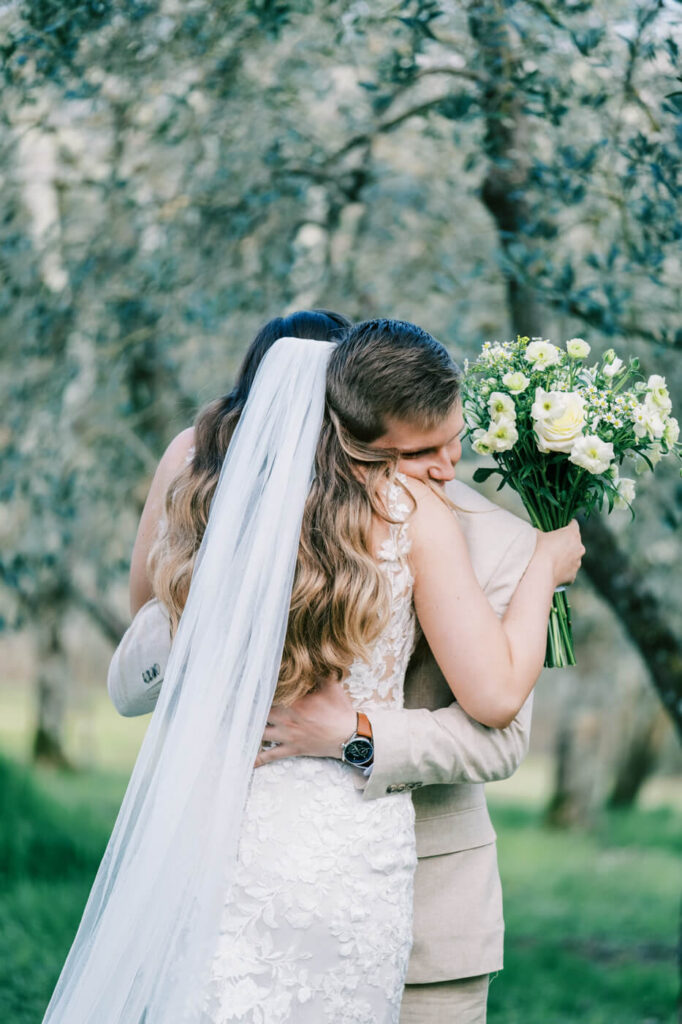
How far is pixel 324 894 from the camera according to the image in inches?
78.8

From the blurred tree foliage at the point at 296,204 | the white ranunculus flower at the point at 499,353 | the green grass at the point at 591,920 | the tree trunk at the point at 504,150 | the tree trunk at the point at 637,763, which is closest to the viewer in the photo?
the white ranunculus flower at the point at 499,353

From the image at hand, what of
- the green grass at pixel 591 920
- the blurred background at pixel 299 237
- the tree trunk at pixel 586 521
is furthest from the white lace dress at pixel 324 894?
the green grass at pixel 591 920

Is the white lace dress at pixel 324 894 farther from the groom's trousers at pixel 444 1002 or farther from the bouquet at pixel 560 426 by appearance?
the bouquet at pixel 560 426

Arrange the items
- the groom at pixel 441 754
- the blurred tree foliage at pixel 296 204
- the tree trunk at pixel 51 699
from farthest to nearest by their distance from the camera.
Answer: the tree trunk at pixel 51 699 < the blurred tree foliage at pixel 296 204 < the groom at pixel 441 754

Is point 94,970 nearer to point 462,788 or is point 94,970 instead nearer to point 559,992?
point 462,788

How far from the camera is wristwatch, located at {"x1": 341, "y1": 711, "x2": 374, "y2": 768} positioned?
205 cm

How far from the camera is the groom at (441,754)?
2072 mm

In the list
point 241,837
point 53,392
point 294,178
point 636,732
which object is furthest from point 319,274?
point 636,732

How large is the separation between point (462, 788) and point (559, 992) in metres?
3.75

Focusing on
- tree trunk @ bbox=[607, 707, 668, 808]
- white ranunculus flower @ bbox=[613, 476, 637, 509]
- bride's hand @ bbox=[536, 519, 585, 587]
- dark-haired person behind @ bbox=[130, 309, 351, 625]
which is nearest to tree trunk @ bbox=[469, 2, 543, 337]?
dark-haired person behind @ bbox=[130, 309, 351, 625]

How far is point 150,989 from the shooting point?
1.96 meters

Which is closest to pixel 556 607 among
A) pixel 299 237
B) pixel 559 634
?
pixel 559 634

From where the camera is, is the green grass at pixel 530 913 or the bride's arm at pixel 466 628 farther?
the green grass at pixel 530 913

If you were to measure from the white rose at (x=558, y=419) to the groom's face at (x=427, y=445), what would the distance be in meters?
0.16
